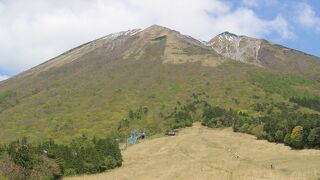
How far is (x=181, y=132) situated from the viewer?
15825cm

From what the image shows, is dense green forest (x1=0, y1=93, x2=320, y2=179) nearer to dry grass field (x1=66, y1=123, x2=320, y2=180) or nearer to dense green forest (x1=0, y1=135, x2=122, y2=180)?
Answer: dense green forest (x1=0, y1=135, x2=122, y2=180)

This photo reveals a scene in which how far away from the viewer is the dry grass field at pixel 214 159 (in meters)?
90.8

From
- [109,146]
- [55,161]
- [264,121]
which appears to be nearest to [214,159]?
[109,146]

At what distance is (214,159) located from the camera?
109375mm

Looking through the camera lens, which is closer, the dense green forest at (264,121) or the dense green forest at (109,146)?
the dense green forest at (109,146)

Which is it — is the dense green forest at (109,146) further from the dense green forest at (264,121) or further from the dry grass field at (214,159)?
the dry grass field at (214,159)

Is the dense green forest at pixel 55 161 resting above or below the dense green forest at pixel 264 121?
below

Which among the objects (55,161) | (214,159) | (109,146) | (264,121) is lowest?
(214,159)

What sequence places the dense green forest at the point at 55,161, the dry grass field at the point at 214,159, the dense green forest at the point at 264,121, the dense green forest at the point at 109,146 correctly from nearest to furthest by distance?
1. the dry grass field at the point at 214,159
2. the dense green forest at the point at 55,161
3. the dense green forest at the point at 109,146
4. the dense green forest at the point at 264,121

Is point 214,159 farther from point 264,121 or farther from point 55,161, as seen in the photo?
point 264,121

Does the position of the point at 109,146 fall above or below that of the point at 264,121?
below

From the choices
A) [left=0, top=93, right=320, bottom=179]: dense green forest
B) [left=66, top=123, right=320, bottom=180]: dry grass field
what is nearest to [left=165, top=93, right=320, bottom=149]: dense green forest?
[left=0, top=93, right=320, bottom=179]: dense green forest

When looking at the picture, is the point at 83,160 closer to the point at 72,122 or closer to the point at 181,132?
the point at 181,132

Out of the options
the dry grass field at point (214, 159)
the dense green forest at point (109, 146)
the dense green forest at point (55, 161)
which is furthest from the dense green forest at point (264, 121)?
the dense green forest at point (55, 161)
